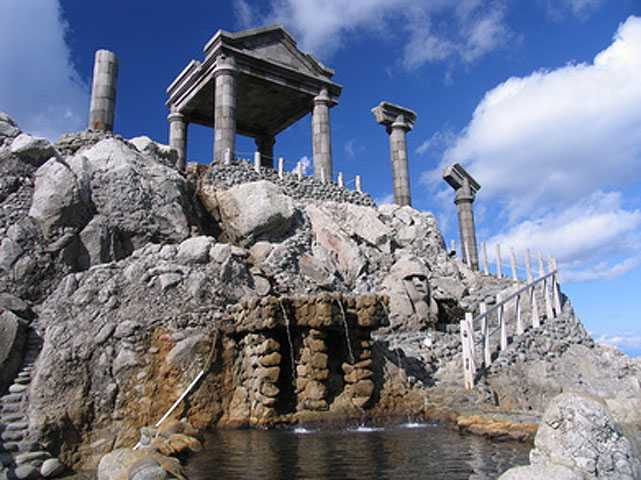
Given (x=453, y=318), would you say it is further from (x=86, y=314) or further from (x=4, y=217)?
(x=4, y=217)

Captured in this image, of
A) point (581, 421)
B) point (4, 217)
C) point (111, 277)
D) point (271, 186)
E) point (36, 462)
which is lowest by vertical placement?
point (36, 462)

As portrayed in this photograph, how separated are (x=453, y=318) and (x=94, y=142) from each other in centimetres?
1487

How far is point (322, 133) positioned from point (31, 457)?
20.7 m

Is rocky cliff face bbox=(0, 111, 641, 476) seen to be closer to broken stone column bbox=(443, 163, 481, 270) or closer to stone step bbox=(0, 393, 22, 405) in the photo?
stone step bbox=(0, 393, 22, 405)

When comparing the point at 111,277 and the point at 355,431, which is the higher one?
the point at 111,277

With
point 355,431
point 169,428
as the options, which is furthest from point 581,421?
point 169,428

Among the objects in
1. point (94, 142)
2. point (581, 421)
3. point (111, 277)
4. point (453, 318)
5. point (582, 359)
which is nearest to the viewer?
point (581, 421)

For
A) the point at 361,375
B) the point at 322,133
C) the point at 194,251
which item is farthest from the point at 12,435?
the point at 322,133

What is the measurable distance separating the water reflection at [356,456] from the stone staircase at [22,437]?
2.99m

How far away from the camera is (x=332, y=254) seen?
19859 millimetres

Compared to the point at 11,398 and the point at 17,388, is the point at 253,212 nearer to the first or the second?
the point at 17,388

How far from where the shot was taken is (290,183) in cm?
2278

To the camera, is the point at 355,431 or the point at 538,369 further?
the point at 538,369

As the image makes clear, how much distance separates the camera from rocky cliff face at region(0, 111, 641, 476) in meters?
10.9
